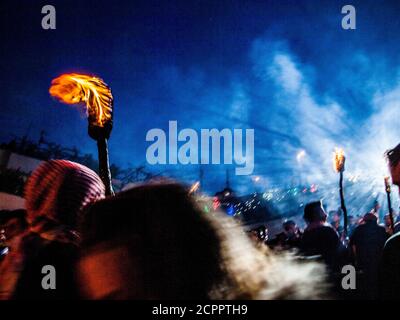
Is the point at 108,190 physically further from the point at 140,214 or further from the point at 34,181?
the point at 140,214

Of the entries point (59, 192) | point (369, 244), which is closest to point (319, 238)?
point (369, 244)

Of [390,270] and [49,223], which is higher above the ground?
[49,223]

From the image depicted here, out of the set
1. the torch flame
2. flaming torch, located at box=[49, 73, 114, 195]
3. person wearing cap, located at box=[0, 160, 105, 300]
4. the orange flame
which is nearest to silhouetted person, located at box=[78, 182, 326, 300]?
person wearing cap, located at box=[0, 160, 105, 300]

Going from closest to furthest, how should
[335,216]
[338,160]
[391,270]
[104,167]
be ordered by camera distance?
[391,270]
[104,167]
[338,160]
[335,216]

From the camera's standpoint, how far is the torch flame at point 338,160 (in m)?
3.71

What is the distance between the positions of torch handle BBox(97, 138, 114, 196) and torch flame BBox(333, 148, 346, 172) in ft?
8.81

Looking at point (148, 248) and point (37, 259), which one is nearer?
point (148, 248)

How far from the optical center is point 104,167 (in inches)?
73.3

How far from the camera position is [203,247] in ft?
2.09

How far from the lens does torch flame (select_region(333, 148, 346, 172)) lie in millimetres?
3713

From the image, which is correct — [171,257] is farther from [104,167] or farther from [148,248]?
[104,167]

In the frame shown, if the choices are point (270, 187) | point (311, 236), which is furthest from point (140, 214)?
point (270, 187)

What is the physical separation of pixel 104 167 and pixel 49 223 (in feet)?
2.06

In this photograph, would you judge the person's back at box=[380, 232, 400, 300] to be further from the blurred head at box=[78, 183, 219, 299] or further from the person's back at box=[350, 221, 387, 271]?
the person's back at box=[350, 221, 387, 271]
